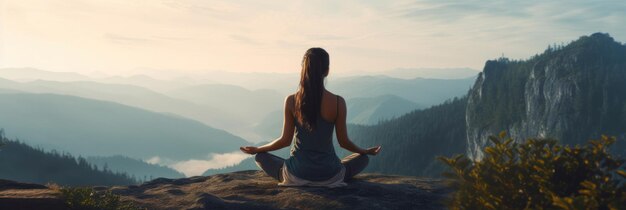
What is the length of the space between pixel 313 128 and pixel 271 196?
5.30 feet

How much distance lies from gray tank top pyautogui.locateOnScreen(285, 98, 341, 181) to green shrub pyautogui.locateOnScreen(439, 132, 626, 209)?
18.3 feet

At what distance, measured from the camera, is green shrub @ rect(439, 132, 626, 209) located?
190 inches

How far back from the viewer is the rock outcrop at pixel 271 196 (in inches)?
376

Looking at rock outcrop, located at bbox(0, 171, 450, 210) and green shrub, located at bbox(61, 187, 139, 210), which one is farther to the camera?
rock outcrop, located at bbox(0, 171, 450, 210)

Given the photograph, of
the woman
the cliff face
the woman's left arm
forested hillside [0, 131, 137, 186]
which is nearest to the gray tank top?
the woman

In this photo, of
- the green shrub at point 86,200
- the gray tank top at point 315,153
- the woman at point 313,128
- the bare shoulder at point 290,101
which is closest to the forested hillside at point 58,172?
the woman at point 313,128

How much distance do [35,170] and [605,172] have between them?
222 m

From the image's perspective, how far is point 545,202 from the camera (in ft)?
15.8

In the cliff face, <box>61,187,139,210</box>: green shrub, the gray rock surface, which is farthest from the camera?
the cliff face

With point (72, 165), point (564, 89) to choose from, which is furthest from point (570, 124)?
point (72, 165)

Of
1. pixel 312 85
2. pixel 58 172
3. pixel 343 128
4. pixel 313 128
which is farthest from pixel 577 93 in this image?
pixel 58 172

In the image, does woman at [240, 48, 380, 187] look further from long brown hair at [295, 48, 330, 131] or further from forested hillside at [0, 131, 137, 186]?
forested hillside at [0, 131, 137, 186]

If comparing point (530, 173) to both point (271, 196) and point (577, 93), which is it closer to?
point (271, 196)

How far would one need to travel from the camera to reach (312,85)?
33.7 ft
